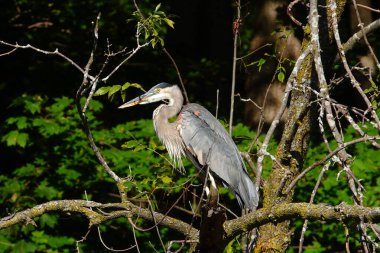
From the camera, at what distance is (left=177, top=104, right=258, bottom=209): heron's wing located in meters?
5.68

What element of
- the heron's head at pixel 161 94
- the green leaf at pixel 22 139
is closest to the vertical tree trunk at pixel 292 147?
the heron's head at pixel 161 94

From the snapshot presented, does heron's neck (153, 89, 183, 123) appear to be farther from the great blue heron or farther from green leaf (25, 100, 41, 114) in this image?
green leaf (25, 100, 41, 114)

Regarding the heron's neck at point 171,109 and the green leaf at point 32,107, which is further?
the green leaf at point 32,107

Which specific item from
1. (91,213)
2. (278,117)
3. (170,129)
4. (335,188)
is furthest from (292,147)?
(335,188)

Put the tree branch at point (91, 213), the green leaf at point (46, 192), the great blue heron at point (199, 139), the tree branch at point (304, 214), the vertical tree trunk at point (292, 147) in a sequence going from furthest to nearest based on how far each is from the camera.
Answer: the green leaf at point (46, 192) < the great blue heron at point (199, 139) < the vertical tree trunk at point (292, 147) < the tree branch at point (91, 213) < the tree branch at point (304, 214)

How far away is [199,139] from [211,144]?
0.36ft

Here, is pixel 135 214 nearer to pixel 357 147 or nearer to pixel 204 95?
pixel 357 147

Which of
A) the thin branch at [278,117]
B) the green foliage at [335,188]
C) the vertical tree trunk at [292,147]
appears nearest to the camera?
the thin branch at [278,117]

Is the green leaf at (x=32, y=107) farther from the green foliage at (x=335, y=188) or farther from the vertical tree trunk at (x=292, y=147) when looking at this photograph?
the vertical tree trunk at (x=292, y=147)

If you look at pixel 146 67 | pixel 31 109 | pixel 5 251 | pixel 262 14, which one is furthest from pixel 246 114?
pixel 5 251

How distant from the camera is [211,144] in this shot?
5.76m

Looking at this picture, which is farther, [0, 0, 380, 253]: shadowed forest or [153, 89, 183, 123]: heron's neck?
[153, 89, 183, 123]: heron's neck

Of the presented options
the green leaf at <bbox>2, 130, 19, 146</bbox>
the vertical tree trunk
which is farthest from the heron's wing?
the green leaf at <bbox>2, 130, 19, 146</bbox>

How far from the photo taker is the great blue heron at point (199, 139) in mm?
5631
